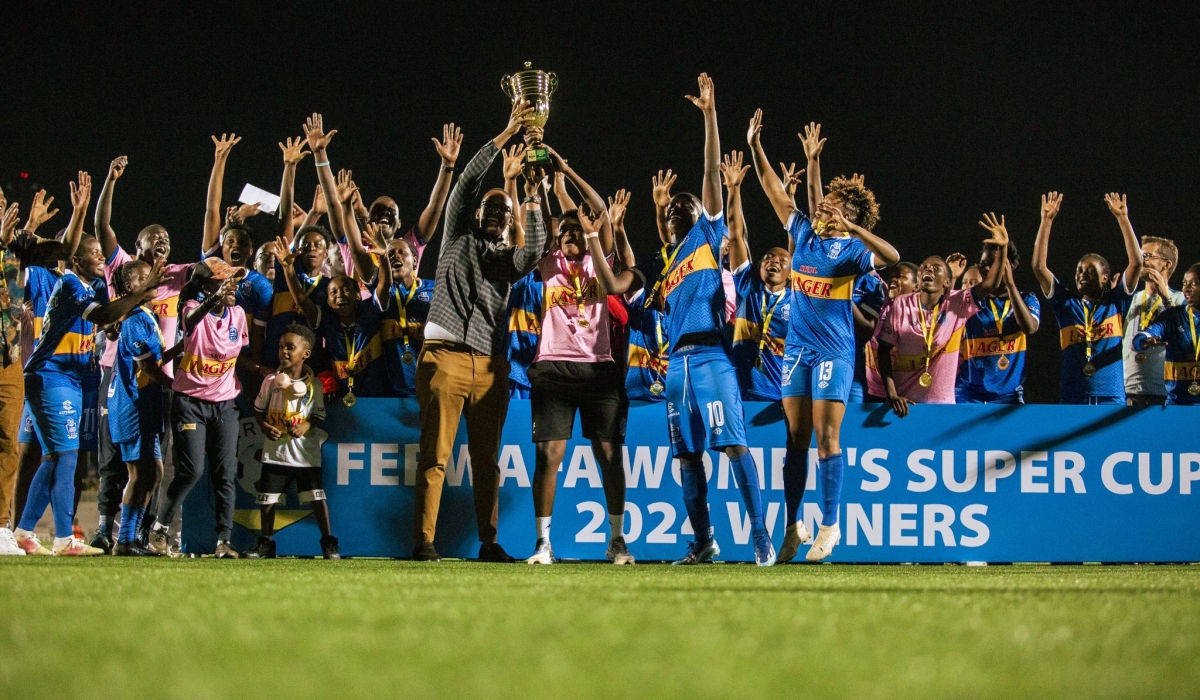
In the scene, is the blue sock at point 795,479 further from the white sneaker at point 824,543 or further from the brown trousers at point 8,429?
the brown trousers at point 8,429

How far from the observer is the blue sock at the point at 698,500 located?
221 inches

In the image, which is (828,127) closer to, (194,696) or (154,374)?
(154,374)

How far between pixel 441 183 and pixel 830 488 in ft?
9.80

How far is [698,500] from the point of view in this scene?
5.61 m

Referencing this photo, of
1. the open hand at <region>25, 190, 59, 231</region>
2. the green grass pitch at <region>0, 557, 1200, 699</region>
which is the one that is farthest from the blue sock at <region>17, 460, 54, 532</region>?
the green grass pitch at <region>0, 557, 1200, 699</region>

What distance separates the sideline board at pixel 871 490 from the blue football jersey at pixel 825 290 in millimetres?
653

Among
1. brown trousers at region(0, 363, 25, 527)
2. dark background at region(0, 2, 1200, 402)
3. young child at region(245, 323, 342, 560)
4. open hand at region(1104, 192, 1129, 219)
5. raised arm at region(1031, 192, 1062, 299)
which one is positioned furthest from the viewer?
dark background at region(0, 2, 1200, 402)

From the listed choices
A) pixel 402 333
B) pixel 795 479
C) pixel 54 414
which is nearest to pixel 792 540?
pixel 795 479

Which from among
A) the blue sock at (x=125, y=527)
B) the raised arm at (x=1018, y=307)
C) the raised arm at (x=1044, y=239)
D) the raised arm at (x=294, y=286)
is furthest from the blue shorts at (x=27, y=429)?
the raised arm at (x=1044, y=239)

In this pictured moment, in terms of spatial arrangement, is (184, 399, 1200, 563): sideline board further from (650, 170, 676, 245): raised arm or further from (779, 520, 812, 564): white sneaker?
(650, 170, 676, 245): raised arm

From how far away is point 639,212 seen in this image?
11.9m

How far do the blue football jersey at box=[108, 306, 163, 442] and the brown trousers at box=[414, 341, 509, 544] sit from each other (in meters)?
1.53

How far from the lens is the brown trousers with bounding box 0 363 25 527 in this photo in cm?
514

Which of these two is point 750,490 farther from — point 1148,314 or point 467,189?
point 1148,314
